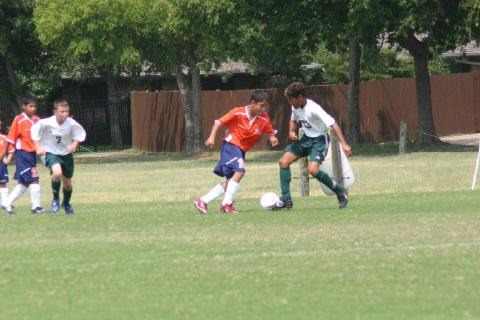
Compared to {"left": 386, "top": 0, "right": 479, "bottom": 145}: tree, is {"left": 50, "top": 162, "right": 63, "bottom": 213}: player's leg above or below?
below

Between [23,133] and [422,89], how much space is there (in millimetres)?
25577

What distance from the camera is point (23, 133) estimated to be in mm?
18172

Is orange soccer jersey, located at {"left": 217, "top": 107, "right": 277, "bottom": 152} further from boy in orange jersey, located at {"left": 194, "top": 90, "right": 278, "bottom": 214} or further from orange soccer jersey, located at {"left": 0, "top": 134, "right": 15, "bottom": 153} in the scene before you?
orange soccer jersey, located at {"left": 0, "top": 134, "right": 15, "bottom": 153}

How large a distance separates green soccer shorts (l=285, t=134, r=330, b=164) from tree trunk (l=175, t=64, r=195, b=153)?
31.2 metres

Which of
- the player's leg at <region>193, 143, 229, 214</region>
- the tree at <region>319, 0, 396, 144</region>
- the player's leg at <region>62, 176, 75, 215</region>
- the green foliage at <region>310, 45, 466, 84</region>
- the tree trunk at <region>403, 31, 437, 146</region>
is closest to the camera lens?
the player's leg at <region>193, 143, 229, 214</region>

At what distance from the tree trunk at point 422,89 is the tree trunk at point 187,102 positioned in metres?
10.1

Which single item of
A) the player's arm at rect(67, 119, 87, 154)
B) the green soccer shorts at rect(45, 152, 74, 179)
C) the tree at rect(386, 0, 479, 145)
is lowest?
the green soccer shorts at rect(45, 152, 74, 179)

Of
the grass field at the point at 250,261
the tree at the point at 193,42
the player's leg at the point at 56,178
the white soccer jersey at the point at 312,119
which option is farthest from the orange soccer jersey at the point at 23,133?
the tree at the point at 193,42

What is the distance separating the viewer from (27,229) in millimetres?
14789

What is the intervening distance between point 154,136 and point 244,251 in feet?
131

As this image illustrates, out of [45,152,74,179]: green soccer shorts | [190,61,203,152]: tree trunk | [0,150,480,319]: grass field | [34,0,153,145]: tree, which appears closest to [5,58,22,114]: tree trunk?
[34,0,153,145]: tree

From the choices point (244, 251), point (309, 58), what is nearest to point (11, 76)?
point (309, 58)

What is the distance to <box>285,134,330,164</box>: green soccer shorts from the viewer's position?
1612cm

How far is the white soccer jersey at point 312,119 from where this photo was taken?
52.3 feet
